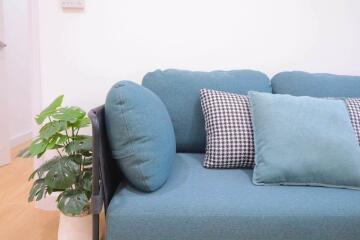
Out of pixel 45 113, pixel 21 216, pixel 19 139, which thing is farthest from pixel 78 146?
pixel 19 139

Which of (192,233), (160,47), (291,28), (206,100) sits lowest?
(192,233)

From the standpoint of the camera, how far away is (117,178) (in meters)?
1.19

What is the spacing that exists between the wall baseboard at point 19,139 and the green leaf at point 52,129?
2.21 m

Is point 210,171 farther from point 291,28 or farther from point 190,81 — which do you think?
point 291,28

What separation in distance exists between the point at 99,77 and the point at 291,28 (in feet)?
3.80

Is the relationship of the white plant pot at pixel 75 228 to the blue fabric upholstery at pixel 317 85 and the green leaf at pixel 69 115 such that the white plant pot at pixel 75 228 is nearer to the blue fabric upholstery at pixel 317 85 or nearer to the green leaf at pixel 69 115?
the green leaf at pixel 69 115

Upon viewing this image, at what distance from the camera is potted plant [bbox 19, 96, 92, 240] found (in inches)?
45.3

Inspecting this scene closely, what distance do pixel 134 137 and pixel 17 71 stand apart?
2.73 m

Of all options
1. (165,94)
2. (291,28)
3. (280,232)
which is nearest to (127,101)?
(165,94)

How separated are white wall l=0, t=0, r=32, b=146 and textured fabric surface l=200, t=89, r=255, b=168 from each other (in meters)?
2.27

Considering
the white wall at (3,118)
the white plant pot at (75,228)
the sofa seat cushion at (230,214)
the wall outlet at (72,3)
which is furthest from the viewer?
the white wall at (3,118)

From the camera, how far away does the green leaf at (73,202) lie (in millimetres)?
1162

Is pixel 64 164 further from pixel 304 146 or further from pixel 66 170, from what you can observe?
pixel 304 146

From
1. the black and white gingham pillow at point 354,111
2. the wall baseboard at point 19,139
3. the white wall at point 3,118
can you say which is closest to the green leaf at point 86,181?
Answer: the black and white gingham pillow at point 354,111
